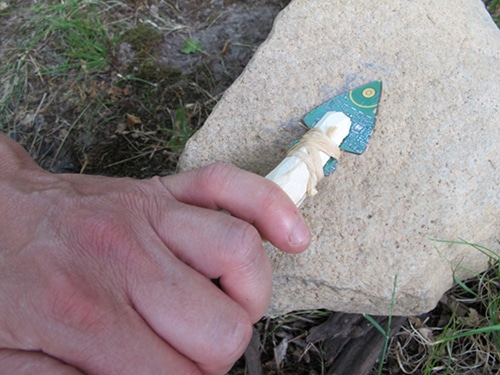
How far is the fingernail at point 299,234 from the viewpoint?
3.44ft

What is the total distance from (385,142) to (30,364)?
1.04m

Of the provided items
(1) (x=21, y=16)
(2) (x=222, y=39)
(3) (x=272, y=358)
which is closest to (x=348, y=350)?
(3) (x=272, y=358)

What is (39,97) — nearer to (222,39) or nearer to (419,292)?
(222,39)

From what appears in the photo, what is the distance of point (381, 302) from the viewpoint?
52.3 inches

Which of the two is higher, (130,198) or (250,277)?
(130,198)

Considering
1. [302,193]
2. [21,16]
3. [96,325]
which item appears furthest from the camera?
[21,16]

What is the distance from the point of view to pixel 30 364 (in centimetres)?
83

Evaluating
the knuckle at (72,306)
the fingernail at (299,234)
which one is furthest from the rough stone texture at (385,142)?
the knuckle at (72,306)

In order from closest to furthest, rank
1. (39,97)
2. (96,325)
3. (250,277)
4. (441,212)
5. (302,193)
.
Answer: (96,325)
(250,277)
(302,193)
(441,212)
(39,97)

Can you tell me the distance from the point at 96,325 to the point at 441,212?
3.06 feet

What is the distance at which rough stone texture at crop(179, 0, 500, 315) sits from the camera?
130cm

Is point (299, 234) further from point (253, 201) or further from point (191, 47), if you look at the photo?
point (191, 47)

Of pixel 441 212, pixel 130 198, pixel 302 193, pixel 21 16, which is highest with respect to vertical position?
pixel 21 16

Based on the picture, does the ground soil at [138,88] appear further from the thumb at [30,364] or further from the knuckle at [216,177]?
the thumb at [30,364]
